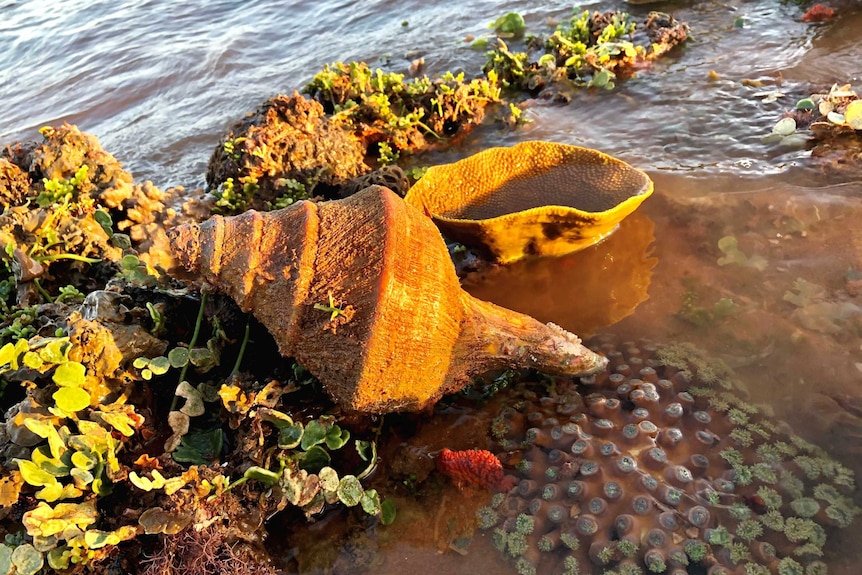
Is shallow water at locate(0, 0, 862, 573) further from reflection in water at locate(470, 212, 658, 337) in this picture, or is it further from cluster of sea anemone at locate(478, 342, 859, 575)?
cluster of sea anemone at locate(478, 342, 859, 575)

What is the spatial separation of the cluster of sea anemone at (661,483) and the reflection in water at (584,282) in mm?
572

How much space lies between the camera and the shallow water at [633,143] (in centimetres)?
291

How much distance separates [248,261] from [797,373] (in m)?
2.69

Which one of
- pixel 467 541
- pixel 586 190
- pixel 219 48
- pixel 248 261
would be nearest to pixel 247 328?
pixel 248 261

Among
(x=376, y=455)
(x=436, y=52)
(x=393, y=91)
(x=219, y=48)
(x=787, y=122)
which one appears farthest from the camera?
(x=219, y=48)

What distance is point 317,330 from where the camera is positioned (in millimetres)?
2449

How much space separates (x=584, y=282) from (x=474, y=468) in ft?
5.18

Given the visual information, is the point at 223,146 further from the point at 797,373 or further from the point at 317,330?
the point at 797,373

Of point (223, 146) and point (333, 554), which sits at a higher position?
point (223, 146)

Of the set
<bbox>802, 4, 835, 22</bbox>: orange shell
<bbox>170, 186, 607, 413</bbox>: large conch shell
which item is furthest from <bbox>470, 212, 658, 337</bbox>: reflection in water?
<bbox>802, 4, 835, 22</bbox>: orange shell

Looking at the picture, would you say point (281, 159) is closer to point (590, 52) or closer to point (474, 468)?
point (474, 468)

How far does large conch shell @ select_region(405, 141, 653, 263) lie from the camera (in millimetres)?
3674

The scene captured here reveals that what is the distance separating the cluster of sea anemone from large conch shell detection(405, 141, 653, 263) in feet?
3.48

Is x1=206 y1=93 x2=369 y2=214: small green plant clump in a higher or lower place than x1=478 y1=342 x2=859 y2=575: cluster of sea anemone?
higher
